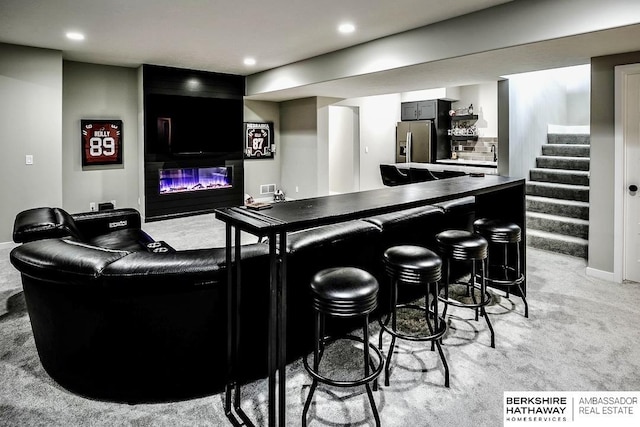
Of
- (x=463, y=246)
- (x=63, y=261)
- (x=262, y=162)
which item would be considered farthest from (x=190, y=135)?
(x=463, y=246)

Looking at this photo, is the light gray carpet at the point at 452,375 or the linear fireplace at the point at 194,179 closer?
the light gray carpet at the point at 452,375

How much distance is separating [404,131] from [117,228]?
7018 mm

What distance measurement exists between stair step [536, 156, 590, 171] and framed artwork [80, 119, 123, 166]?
22.3 feet

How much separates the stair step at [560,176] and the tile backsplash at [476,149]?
3.10m

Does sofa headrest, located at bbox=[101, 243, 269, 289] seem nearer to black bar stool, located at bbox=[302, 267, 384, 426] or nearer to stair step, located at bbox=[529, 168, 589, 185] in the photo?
black bar stool, located at bbox=[302, 267, 384, 426]

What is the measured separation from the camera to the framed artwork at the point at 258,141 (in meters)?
8.08

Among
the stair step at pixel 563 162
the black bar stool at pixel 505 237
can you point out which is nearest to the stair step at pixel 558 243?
the stair step at pixel 563 162

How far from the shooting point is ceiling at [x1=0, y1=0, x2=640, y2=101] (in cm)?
366

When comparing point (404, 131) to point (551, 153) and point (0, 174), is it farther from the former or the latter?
point (0, 174)

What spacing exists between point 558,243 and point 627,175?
3.99 feet

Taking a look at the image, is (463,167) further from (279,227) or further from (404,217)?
(279,227)

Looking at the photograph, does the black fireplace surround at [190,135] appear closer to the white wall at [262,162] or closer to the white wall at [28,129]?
the white wall at [262,162]

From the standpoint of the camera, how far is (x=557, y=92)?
6895mm

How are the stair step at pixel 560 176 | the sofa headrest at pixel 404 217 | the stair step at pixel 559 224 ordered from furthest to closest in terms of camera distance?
the stair step at pixel 560 176 → the stair step at pixel 559 224 → the sofa headrest at pixel 404 217
